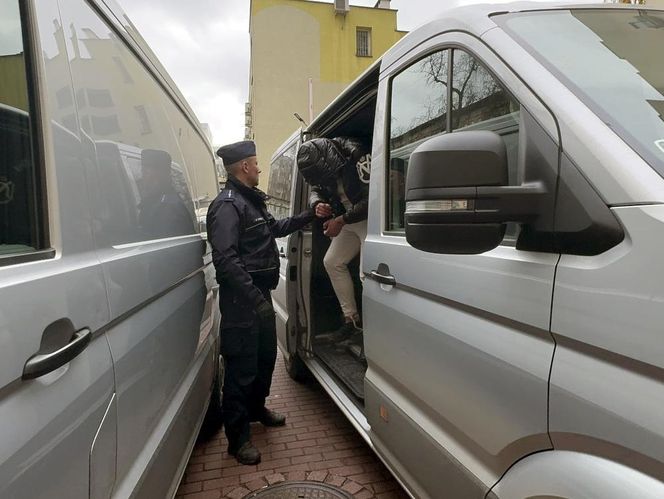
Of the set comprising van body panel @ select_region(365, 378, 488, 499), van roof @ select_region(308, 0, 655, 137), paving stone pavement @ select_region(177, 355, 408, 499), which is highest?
van roof @ select_region(308, 0, 655, 137)

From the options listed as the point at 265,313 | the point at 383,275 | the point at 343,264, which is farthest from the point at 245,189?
the point at 383,275

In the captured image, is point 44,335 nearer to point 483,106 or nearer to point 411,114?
point 483,106

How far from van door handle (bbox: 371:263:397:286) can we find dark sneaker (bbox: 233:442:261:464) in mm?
1537

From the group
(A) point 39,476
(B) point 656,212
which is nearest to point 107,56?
(A) point 39,476

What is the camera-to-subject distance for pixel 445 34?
1.73 m

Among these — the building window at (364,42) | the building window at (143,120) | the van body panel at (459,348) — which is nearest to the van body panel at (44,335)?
the building window at (143,120)

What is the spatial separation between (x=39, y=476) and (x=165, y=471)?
1.02 metres

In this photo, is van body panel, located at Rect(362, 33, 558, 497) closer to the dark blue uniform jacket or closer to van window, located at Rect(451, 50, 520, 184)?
van window, located at Rect(451, 50, 520, 184)

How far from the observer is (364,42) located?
21.3m

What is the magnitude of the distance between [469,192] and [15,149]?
1.08m

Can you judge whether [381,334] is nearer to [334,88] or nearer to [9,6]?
[9,6]

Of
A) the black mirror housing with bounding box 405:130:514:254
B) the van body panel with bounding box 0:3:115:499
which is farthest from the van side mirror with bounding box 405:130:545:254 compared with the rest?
the van body panel with bounding box 0:3:115:499

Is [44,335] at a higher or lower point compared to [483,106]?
lower

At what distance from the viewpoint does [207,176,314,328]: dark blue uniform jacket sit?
2.86m
